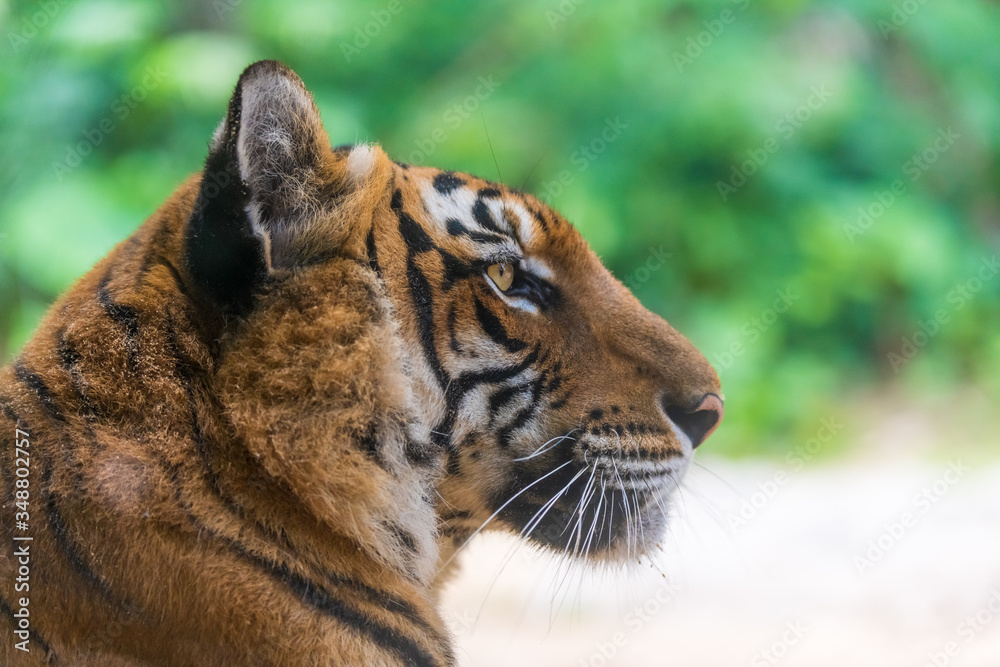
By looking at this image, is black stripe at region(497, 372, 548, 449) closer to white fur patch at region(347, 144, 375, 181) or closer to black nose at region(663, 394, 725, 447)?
black nose at region(663, 394, 725, 447)

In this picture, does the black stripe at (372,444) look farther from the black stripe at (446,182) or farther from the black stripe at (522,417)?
the black stripe at (446,182)

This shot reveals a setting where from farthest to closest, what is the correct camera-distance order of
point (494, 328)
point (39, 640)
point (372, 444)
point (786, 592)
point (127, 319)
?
point (786, 592) < point (494, 328) < point (372, 444) < point (127, 319) < point (39, 640)

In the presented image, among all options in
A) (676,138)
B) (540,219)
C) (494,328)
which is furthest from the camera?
(676,138)

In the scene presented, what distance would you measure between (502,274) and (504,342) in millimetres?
100

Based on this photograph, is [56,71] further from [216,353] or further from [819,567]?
[819,567]

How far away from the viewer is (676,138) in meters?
3.39

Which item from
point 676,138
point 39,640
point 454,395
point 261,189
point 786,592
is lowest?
point 786,592

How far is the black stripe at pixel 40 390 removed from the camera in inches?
36.8

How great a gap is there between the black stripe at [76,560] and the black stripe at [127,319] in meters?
0.16

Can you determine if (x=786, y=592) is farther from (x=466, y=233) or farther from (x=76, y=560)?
(x=76, y=560)

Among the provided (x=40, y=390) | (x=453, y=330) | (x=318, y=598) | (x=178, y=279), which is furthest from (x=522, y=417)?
(x=40, y=390)

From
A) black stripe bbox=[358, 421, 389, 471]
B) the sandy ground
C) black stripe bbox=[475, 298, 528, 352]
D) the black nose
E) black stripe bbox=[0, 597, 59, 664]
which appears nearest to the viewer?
black stripe bbox=[0, 597, 59, 664]

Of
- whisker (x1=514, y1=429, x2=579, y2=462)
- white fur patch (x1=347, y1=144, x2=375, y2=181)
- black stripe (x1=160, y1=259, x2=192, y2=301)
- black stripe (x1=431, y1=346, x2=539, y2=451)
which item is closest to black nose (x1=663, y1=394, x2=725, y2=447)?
whisker (x1=514, y1=429, x2=579, y2=462)

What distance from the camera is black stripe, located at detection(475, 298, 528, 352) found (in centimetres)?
118
